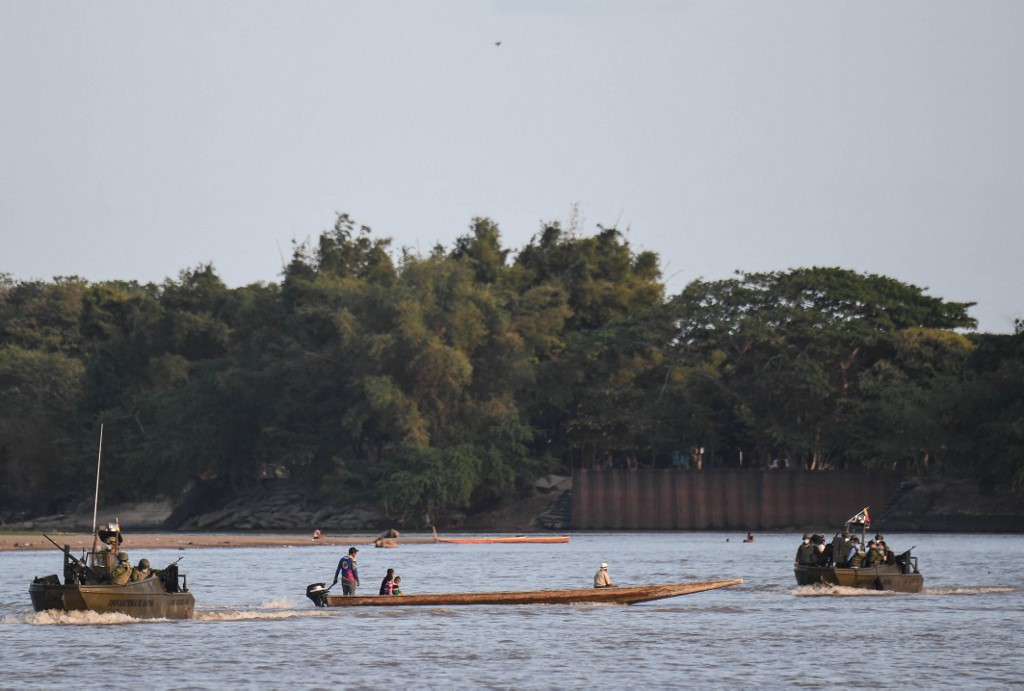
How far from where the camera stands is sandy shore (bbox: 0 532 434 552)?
275 feet

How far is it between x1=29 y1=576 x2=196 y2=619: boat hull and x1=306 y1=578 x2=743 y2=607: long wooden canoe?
568 cm

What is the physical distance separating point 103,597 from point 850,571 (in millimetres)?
22146

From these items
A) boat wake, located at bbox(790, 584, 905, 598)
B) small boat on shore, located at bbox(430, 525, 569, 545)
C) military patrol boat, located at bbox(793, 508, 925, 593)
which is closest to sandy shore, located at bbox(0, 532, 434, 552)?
small boat on shore, located at bbox(430, 525, 569, 545)

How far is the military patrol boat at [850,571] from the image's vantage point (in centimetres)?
4841

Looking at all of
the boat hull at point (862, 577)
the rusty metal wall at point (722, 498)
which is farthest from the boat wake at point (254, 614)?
the rusty metal wall at point (722, 498)

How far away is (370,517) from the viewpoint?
108m

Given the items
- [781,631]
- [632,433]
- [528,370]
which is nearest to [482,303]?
[528,370]

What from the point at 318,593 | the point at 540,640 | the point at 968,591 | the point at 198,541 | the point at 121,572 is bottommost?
the point at 540,640

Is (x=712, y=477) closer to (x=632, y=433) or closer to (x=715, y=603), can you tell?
(x=632, y=433)

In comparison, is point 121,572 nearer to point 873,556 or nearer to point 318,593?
point 318,593

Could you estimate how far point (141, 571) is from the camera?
127 ft

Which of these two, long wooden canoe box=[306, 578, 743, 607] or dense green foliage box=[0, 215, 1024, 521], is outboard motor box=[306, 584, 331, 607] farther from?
dense green foliage box=[0, 215, 1024, 521]

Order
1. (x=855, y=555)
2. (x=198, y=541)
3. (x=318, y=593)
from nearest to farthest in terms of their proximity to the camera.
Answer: (x=318, y=593)
(x=855, y=555)
(x=198, y=541)

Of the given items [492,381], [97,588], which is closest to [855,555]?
[97,588]
